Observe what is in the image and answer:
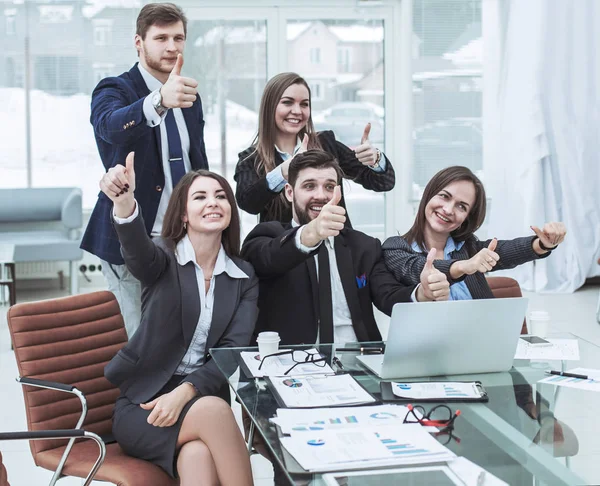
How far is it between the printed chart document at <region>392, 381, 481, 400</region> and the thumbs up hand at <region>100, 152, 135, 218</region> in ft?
2.92

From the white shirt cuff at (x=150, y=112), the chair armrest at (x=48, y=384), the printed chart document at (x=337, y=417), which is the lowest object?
the chair armrest at (x=48, y=384)

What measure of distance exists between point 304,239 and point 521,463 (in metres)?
1.12

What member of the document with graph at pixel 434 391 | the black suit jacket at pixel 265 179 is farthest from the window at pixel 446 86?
the document with graph at pixel 434 391

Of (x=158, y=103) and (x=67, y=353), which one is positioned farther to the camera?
(x=158, y=103)

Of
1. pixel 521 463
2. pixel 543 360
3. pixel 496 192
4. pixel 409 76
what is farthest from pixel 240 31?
pixel 521 463

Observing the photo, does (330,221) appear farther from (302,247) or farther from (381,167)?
(381,167)

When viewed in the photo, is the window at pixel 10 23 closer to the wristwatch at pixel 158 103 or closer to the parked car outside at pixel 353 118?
the parked car outside at pixel 353 118

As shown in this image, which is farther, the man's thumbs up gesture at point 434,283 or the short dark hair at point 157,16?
the short dark hair at point 157,16

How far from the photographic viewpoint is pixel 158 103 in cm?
269

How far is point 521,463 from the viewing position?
167 cm

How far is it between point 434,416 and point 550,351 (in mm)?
757

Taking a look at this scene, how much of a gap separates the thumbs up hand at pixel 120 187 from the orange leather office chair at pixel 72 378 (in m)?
0.39

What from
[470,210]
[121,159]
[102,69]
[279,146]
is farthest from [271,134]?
[102,69]

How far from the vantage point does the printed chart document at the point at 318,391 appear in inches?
78.7
